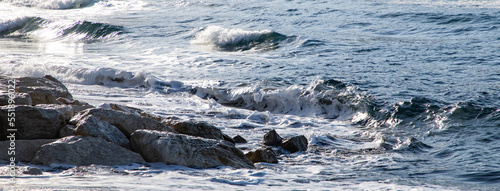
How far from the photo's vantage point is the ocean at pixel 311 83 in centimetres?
482

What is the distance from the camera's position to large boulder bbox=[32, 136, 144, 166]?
4285mm

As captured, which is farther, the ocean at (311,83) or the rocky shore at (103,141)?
the ocean at (311,83)

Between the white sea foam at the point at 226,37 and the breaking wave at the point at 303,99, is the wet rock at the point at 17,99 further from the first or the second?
the white sea foam at the point at 226,37

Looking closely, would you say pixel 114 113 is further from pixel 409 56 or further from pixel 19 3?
pixel 19 3

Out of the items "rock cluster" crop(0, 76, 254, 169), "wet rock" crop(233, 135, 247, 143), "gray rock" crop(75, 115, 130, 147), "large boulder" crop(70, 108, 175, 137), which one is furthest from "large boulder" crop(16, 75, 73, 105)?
"wet rock" crop(233, 135, 247, 143)

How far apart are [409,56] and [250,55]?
15.4ft

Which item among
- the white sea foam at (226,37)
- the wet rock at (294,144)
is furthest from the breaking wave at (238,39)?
the wet rock at (294,144)

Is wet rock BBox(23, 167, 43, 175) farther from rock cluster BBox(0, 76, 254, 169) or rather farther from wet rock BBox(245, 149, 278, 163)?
wet rock BBox(245, 149, 278, 163)

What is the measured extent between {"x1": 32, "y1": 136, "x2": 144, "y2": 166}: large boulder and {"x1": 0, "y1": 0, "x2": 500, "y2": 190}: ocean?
0.20 metres

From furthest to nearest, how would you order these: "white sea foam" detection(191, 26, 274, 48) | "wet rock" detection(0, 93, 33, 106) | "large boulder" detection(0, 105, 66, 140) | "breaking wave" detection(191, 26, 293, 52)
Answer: "white sea foam" detection(191, 26, 274, 48)
"breaking wave" detection(191, 26, 293, 52)
"wet rock" detection(0, 93, 33, 106)
"large boulder" detection(0, 105, 66, 140)

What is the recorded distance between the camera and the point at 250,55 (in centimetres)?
1427

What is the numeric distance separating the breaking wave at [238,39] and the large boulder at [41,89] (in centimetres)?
854

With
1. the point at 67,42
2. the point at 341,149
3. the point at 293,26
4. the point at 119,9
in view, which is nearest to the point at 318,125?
the point at 341,149

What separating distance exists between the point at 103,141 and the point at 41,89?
277cm
